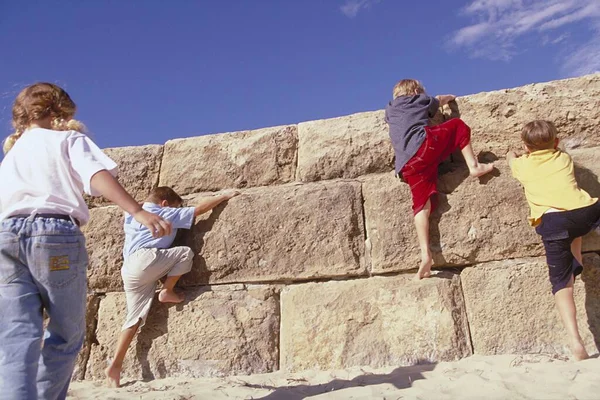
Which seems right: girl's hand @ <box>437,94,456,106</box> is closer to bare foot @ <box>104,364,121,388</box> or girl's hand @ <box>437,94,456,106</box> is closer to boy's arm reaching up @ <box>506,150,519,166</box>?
boy's arm reaching up @ <box>506,150,519,166</box>

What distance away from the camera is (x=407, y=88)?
428 centimetres

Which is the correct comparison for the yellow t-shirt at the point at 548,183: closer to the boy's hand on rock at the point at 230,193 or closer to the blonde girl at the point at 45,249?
the boy's hand on rock at the point at 230,193

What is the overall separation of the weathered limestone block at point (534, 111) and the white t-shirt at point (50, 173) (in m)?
2.77

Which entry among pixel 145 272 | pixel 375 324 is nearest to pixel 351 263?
pixel 375 324

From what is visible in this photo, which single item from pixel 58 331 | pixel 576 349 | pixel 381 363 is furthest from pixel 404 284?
pixel 58 331

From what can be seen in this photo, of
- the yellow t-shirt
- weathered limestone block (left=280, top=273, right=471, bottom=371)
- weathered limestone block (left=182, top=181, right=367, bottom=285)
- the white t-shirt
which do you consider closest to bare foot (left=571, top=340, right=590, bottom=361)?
weathered limestone block (left=280, top=273, right=471, bottom=371)

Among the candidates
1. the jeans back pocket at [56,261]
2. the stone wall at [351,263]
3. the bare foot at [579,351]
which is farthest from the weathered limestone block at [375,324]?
the jeans back pocket at [56,261]

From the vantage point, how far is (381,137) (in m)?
4.27

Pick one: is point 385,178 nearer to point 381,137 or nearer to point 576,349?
point 381,137

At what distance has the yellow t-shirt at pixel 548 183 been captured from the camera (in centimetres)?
335

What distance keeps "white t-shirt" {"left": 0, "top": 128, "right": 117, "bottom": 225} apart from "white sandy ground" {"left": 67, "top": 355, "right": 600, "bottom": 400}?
4.74 ft

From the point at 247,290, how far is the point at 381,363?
108 cm

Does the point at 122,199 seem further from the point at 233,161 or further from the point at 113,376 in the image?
the point at 233,161

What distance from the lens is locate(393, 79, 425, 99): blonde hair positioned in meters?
4.26
